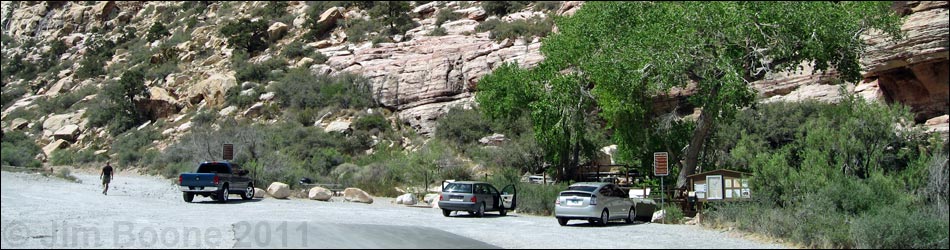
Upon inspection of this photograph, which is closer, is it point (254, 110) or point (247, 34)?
point (254, 110)

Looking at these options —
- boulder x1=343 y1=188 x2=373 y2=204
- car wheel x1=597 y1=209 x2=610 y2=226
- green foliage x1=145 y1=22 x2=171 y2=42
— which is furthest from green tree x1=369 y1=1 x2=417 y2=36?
car wheel x1=597 y1=209 x2=610 y2=226

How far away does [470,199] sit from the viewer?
24.6 meters

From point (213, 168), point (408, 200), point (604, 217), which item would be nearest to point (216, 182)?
point (213, 168)

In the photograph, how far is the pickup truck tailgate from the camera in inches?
1147

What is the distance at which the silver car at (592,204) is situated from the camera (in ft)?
69.3

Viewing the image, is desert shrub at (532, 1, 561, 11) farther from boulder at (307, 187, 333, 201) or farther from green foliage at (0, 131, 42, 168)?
green foliage at (0, 131, 42, 168)

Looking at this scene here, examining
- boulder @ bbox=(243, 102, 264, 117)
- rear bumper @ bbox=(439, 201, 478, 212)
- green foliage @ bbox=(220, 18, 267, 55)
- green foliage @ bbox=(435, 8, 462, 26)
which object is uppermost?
green foliage @ bbox=(435, 8, 462, 26)

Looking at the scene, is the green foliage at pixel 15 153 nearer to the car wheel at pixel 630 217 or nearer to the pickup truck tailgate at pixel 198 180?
the pickup truck tailgate at pixel 198 180

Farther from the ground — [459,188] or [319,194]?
[459,188]

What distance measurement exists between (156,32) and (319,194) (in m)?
54.1

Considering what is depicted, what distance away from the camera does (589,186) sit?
22141mm

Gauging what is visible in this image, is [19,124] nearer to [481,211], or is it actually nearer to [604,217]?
[481,211]

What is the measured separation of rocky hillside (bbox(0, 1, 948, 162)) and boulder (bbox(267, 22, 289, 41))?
0.38ft

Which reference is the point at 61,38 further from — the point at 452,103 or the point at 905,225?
the point at 905,225
